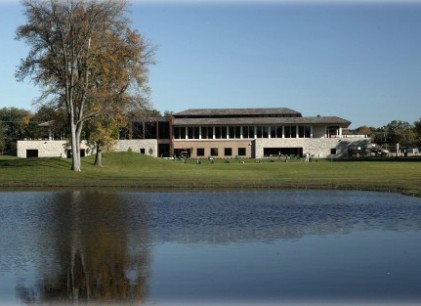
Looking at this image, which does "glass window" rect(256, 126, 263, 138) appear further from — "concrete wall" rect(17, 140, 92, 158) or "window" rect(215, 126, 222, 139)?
"concrete wall" rect(17, 140, 92, 158)

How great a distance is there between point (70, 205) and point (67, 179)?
687 inches

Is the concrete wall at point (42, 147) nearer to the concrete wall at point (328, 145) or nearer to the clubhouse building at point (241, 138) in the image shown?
the clubhouse building at point (241, 138)

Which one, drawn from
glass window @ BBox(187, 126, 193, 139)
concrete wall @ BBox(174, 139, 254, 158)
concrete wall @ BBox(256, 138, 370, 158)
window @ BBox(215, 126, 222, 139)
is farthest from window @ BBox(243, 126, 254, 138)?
glass window @ BBox(187, 126, 193, 139)

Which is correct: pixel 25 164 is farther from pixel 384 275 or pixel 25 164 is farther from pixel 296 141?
pixel 296 141

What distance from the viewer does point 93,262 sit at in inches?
647

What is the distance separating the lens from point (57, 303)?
12578 mm

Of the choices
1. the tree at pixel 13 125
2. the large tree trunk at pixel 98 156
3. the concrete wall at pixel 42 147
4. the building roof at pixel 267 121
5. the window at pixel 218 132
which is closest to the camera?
the large tree trunk at pixel 98 156

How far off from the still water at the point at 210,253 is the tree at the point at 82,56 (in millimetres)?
22727

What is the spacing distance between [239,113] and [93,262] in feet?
304

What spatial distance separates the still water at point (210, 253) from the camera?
1323cm

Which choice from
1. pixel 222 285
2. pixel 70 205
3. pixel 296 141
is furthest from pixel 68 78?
pixel 296 141

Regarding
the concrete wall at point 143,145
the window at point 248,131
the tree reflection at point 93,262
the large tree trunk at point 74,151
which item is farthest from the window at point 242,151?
the tree reflection at point 93,262

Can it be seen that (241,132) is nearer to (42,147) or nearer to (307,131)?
(307,131)

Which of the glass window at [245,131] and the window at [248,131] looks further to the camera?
the glass window at [245,131]
